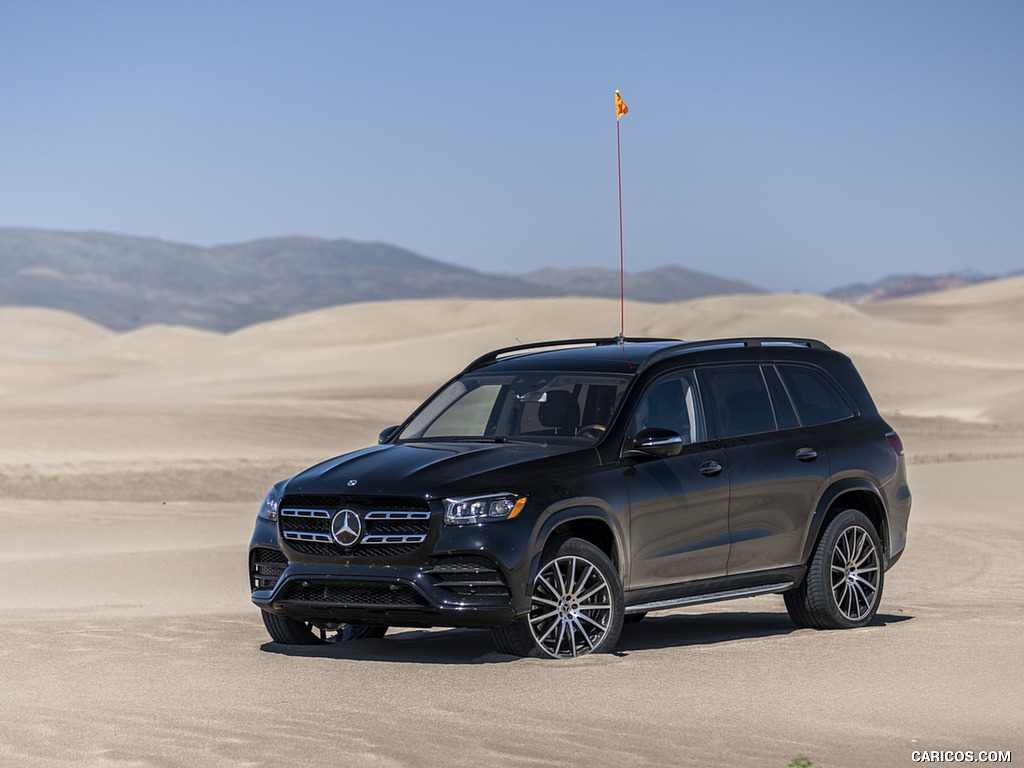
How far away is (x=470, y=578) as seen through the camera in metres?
8.45

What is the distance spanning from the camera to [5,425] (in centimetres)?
3531

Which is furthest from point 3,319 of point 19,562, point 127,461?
point 19,562

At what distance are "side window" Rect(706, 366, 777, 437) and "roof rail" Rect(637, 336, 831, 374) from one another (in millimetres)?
156

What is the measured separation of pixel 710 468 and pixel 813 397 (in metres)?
1.37

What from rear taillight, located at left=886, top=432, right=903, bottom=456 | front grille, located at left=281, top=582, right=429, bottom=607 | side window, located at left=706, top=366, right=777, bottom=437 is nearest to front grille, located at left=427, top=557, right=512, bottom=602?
front grille, located at left=281, top=582, right=429, bottom=607

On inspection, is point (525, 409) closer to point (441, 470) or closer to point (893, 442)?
point (441, 470)

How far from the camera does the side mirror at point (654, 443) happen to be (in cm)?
902

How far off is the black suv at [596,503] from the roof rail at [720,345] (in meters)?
0.02

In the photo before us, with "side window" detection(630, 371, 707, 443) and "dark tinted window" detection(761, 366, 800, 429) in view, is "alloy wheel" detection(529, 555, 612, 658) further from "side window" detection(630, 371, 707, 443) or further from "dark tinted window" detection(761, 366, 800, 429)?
"dark tinted window" detection(761, 366, 800, 429)

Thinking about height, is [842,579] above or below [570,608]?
below

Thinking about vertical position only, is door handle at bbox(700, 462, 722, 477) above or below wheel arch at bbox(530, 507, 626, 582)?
above

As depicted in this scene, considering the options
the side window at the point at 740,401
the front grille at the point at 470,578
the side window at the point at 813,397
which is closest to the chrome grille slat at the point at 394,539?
the front grille at the point at 470,578

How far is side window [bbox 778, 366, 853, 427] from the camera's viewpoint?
1045cm

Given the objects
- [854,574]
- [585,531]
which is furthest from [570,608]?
[854,574]
